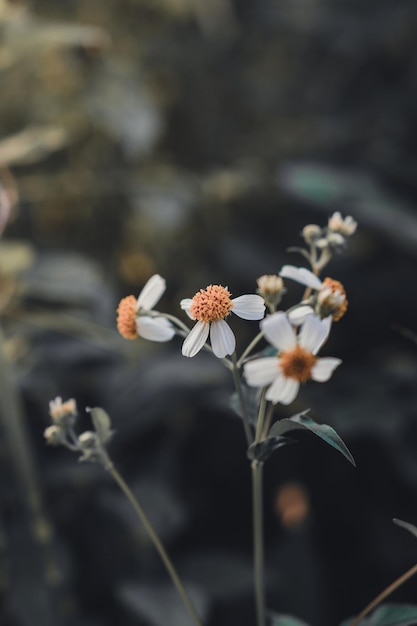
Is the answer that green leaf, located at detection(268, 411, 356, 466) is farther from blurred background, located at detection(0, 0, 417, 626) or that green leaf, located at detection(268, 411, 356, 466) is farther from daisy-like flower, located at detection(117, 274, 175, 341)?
blurred background, located at detection(0, 0, 417, 626)

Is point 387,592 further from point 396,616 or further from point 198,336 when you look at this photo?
point 198,336

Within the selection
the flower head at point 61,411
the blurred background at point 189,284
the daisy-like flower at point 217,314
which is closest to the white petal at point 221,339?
the daisy-like flower at point 217,314

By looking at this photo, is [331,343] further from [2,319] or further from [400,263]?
[2,319]

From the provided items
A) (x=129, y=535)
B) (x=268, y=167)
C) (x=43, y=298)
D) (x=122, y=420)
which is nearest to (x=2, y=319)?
(x=43, y=298)

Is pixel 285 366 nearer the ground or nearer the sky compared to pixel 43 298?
nearer the ground

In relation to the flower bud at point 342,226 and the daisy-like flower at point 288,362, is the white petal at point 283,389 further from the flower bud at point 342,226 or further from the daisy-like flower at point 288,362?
the flower bud at point 342,226

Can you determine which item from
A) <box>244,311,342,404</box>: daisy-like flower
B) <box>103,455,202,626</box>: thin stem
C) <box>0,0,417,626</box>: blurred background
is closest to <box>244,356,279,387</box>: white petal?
<box>244,311,342,404</box>: daisy-like flower

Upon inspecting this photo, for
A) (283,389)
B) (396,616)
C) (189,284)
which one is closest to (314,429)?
(283,389)
